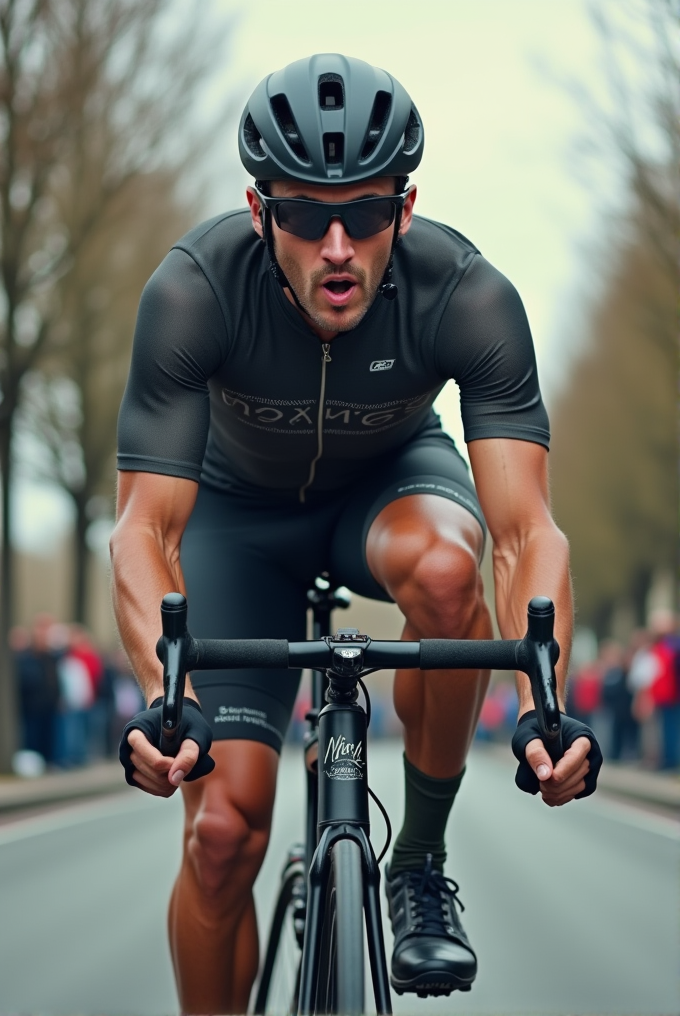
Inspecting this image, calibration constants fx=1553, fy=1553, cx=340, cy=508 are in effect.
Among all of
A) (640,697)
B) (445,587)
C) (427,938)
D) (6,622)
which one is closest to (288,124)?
(445,587)

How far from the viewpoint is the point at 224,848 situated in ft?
13.1

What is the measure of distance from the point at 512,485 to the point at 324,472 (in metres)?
0.75

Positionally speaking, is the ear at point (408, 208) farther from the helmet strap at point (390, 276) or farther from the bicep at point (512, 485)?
the bicep at point (512, 485)

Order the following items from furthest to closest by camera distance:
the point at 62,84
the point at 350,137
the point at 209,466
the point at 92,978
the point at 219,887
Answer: the point at 62,84, the point at 92,978, the point at 209,466, the point at 219,887, the point at 350,137

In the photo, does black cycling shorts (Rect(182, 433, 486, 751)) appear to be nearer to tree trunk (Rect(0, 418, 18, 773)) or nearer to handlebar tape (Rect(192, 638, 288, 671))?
handlebar tape (Rect(192, 638, 288, 671))

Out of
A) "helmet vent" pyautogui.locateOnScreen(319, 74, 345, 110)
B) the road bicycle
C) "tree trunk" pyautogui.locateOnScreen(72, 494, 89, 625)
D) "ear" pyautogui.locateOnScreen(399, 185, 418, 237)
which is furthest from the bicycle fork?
"tree trunk" pyautogui.locateOnScreen(72, 494, 89, 625)

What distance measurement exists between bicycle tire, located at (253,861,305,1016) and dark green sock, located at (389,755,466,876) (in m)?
0.45

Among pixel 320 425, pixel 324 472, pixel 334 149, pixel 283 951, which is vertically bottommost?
pixel 283 951

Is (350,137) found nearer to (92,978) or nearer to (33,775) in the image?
(92,978)

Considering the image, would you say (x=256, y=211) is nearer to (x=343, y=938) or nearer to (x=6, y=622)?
(x=343, y=938)

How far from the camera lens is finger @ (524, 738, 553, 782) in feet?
9.38

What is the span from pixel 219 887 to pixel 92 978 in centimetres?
284

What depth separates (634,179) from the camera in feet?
62.0

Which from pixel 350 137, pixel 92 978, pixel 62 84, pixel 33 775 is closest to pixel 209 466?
pixel 350 137
